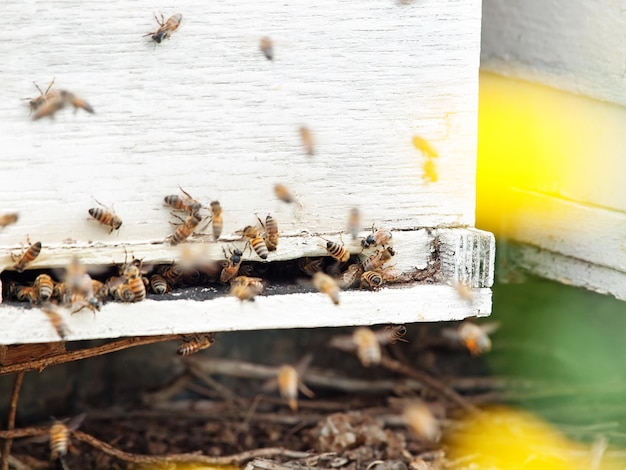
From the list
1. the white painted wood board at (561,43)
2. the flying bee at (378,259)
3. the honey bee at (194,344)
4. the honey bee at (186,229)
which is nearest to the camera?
the honey bee at (186,229)

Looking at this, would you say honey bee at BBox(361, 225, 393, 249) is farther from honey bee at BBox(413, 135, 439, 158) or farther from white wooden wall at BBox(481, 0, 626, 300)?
white wooden wall at BBox(481, 0, 626, 300)

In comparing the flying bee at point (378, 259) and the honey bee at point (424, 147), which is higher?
the honey bee at point (424, 147)

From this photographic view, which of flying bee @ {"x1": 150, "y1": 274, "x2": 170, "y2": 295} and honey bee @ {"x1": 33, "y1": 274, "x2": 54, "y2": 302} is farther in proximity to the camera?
flying bee @ {"x1": 150, "y1": 274, "x2": 170, "y2": 295}

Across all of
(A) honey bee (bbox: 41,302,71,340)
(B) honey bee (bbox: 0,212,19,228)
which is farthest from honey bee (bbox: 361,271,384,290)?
(B) honey bee (bbox: 0,212,19,228)

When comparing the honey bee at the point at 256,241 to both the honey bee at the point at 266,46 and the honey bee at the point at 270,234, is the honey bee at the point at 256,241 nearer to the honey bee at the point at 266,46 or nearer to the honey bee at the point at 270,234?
the honey bee at the point at 270,234

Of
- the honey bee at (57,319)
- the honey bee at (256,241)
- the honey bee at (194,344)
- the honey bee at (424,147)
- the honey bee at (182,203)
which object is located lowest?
the honey bee at (194,344)

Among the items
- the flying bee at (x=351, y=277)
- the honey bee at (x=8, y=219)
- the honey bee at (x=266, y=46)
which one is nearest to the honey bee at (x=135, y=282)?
the honey bee at (x=8, y=219)

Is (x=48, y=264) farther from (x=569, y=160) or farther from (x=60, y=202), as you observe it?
(x=569, y=160)
